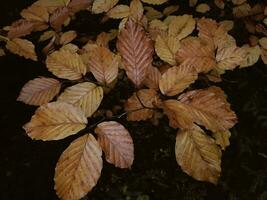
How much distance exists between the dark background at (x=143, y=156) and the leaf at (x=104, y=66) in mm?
1145

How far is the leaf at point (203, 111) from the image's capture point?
806 mm

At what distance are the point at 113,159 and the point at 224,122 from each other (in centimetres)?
31

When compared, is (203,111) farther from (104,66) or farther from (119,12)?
(119,12)

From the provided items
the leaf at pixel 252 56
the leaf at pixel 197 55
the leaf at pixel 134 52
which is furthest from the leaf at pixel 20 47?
the leaf at pixel 252 56

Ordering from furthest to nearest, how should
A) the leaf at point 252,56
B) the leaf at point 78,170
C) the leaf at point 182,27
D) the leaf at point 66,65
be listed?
1. the leaf at point 252,56
2. the leaf at point 182,27
3. the leaf at point 66,65
4. the leaf at point 78,170

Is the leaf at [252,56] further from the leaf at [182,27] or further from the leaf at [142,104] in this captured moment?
the leaf at [142,104]

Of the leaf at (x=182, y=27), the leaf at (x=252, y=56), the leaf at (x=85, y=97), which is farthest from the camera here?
the leaf at (x=252, y=56)

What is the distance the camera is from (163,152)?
217cm

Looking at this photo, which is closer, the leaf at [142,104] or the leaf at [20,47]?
the leaf at [142,104]

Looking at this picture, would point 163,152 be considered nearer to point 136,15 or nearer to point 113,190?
point 113,190

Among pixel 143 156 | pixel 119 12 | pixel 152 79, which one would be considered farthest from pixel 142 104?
pixel 143 156

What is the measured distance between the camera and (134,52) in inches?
36.3

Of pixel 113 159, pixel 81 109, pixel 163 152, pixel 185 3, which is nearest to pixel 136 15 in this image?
pixel 81 109

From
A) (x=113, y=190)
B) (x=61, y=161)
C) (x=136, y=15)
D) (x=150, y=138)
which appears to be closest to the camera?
(x=61, y=161)
